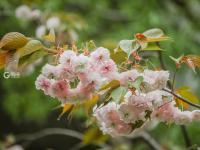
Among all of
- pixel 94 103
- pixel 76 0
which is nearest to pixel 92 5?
pixel 76 0

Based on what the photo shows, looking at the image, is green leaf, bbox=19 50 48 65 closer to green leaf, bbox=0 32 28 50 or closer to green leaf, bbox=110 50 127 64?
green leaf, bbox=0 32 28 50

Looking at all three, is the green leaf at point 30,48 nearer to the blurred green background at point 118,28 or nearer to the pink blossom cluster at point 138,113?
the pink blossom cluster at point 138,113

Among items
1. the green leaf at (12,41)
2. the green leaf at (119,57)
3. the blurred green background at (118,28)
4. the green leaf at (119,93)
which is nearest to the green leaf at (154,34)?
the green leaf at (119,57)

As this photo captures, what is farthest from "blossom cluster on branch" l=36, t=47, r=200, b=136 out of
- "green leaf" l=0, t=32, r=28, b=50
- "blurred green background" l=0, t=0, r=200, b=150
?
"blurred green background" l=0, t=0, r=200, b=150

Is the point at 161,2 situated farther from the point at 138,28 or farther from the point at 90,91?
the point at 90,91

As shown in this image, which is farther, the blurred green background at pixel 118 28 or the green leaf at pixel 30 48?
the blurred green background at pixel 118 28

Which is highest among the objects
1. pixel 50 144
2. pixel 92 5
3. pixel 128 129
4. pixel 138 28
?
pixel 92 5
